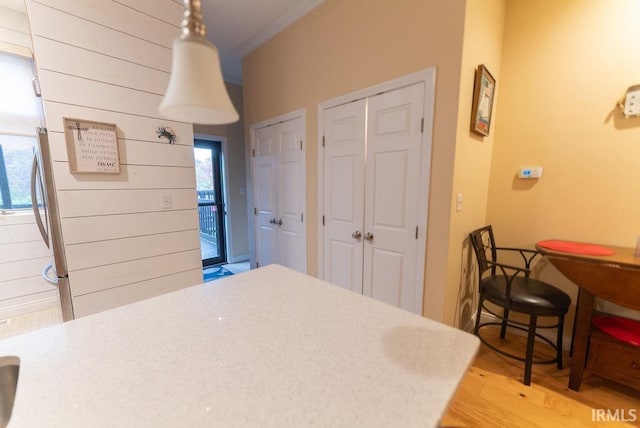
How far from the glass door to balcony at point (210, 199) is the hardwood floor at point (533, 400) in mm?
3837

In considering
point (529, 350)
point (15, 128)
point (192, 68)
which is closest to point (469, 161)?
point (529, 350)

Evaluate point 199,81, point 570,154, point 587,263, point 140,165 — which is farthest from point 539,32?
point 140,165

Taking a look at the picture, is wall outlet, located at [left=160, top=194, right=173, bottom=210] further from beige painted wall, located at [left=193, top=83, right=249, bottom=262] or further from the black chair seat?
the black chair seat

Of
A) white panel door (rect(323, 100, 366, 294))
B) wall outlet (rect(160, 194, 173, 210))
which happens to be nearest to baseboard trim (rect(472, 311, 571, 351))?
white panel door (rect(323, 100, 366, 294))

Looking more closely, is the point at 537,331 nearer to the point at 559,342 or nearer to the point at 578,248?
the point at 559,342

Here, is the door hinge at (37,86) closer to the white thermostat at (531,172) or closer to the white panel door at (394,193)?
the white panel door at (394,193)

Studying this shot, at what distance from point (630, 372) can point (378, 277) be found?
5.11 ft

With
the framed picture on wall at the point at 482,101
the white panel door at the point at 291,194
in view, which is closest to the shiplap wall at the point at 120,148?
the white panel door at the point at 291,194

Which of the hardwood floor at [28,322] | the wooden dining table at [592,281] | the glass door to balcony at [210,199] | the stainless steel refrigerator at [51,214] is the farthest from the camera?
the glass door to balcony at [210,199]

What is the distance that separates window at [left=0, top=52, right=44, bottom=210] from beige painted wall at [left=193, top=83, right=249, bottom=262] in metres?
1.96

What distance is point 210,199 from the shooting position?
424cm

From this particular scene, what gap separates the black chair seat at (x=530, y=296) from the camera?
1.61 metres

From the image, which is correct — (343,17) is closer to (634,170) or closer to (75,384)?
(634,170)

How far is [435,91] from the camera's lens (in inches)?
66.6
